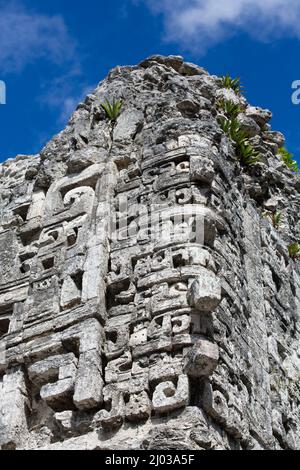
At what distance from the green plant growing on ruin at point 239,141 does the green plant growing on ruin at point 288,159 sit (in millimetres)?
1747

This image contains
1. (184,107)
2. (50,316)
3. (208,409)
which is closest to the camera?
(208,409)

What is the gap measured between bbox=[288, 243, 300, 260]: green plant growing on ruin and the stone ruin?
10 cm

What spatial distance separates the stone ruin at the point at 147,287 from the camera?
29.4 feet

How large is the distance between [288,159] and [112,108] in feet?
12.6

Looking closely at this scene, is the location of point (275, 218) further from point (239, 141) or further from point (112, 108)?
point (112, 108)

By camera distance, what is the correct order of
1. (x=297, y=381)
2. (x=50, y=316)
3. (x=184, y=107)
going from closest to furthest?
(x=50, y=316), (x=297, y=381), (x=184, y=107)

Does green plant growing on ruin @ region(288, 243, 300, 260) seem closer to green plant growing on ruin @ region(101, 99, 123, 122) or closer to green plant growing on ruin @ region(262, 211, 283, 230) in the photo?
green plant growing on ruin @ region(262, 211, 283, 230)

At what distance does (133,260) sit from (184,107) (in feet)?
9.98

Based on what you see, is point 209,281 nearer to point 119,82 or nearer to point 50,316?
point 50,316

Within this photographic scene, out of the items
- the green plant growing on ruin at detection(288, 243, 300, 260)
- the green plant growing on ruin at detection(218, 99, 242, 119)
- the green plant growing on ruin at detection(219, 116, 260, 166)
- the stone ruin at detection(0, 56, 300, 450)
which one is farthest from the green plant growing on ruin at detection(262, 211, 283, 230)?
the green plant growing on ruin at detection(218, 99, 242, 119)

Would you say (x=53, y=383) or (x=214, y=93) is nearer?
(x=53, y=383)

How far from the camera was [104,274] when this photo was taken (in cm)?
1029

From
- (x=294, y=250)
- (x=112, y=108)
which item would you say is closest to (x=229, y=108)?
(x=112, y=108)
